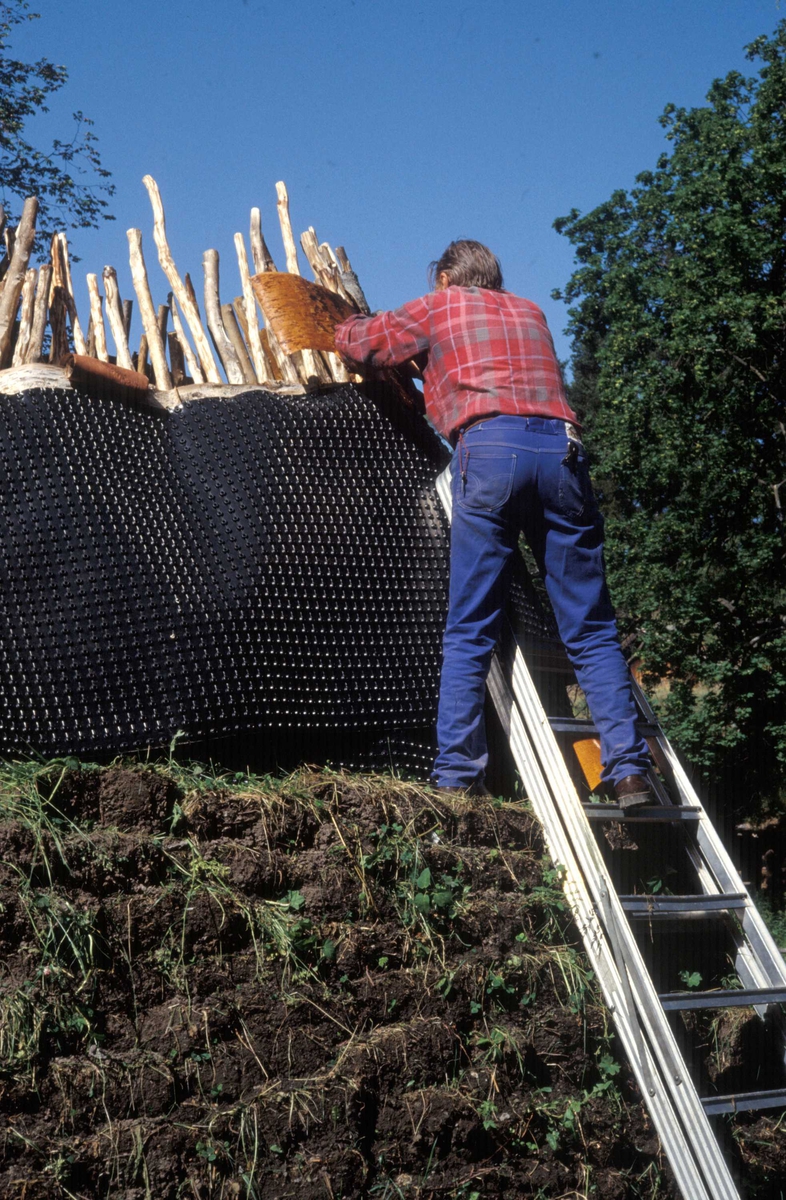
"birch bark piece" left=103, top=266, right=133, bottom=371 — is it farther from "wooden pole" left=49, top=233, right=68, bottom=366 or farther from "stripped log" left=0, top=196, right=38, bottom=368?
"stripped log" left=0, top=196, right=38, bottom=368

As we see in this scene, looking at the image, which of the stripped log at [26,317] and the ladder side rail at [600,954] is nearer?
the ladder side rail at [600,954]

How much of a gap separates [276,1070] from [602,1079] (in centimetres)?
98

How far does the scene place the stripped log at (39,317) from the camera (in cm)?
412

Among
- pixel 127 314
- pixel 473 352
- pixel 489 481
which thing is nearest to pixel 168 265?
pixel 127 314

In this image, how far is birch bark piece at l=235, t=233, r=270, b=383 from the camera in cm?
452

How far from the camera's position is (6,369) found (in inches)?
155

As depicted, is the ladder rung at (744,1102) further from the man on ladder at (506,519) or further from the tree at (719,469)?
the tree at (719,469)

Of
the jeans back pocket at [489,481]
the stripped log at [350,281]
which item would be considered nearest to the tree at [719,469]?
the stripped log at [350,281]

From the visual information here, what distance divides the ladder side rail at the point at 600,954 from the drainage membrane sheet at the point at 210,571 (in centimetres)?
34

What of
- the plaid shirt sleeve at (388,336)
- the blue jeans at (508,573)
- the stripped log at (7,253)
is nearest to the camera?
the blue jeans at (508,573)

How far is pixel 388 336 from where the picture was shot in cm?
399

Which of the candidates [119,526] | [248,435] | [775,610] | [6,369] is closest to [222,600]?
[119,526]

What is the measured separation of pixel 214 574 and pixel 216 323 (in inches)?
61.1

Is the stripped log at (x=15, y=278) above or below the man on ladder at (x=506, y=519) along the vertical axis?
above
